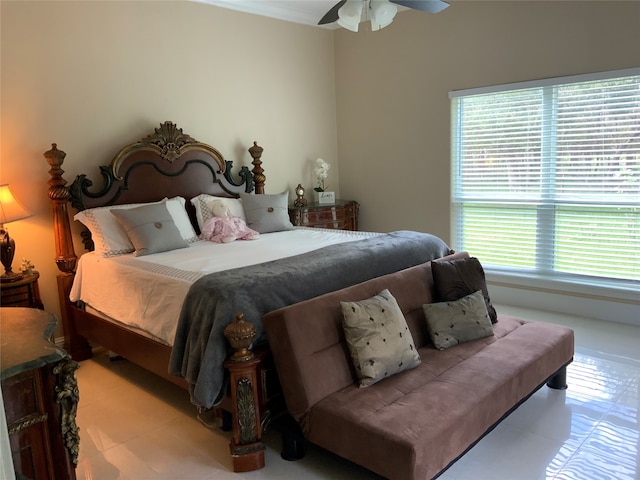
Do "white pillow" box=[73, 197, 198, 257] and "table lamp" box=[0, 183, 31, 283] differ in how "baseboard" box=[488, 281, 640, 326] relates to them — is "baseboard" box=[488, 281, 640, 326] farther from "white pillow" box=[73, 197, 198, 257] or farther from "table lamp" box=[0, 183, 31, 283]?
"table lamp" box=[0, 183, 31, 283]

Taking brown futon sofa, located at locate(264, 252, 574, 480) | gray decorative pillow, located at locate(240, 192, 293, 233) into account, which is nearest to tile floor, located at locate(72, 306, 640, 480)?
brown futon sofa, located at locate(264, 252, 574, 480)

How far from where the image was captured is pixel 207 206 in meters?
4.34

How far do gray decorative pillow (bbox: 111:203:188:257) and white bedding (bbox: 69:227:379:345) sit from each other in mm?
81

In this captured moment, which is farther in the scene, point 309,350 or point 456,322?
point 456,322

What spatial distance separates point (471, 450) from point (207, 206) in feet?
9.54

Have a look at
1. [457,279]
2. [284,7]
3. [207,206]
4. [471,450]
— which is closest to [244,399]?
[471,450]

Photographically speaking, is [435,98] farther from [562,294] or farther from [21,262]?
[21,262]

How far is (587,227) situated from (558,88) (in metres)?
1.21

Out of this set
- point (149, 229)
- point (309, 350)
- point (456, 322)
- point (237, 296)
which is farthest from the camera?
point (149, 229)

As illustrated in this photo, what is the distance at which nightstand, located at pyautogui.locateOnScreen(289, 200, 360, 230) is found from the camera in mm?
5172

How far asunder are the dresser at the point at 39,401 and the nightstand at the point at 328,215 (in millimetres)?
3548

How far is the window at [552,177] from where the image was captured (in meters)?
3.97

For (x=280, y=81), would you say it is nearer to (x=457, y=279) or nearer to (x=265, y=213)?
(x=265, y=213)

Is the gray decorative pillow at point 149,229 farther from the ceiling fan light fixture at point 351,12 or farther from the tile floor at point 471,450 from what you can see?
the ceiling fan light fixture at point 351,12
